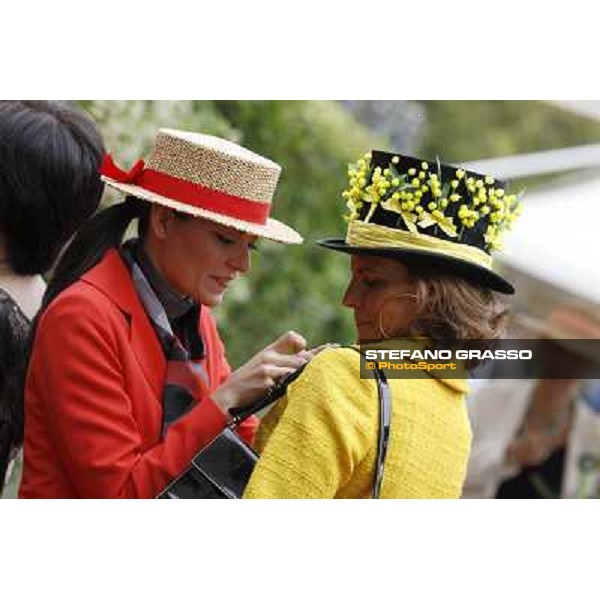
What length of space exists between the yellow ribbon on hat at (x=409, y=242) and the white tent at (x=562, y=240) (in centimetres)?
240

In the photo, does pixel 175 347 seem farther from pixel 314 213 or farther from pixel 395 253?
pixel 314 213

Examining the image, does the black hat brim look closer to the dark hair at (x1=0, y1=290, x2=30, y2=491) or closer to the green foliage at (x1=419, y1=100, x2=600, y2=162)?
the dark hair at (x1=0, y1=290, x2=30, y2=491)

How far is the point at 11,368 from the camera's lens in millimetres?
3133

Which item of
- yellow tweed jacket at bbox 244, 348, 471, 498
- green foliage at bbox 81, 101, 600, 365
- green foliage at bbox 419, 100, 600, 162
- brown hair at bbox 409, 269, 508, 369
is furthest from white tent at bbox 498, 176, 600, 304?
yellow tweed jacket at bbox 244, 348, 471, 498

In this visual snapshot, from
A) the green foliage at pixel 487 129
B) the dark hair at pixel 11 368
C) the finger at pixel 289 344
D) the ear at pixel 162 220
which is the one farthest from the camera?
the green foliage at pixel 487 129

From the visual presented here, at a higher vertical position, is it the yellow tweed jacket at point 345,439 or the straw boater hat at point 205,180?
the straw boater hat at point 205,180

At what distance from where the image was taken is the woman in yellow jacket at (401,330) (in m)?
2.69

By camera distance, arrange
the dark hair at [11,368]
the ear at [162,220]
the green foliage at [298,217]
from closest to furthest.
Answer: the ear at [162,220] → the dark hair at [11,368] → the green foliage at [298,217]

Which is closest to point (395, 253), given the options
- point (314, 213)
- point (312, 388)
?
point (312, 388)

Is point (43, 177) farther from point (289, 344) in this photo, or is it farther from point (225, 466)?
point (225, 466)

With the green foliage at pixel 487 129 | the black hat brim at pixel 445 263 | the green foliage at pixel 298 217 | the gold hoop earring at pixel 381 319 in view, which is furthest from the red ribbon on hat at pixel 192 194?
the green foliage at pixel 487 129

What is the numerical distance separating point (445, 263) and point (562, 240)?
2.75 m

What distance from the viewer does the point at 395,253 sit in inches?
113

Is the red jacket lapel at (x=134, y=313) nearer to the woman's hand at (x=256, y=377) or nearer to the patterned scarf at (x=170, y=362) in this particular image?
Result: the patterned scarf at (x=170, y=362)
